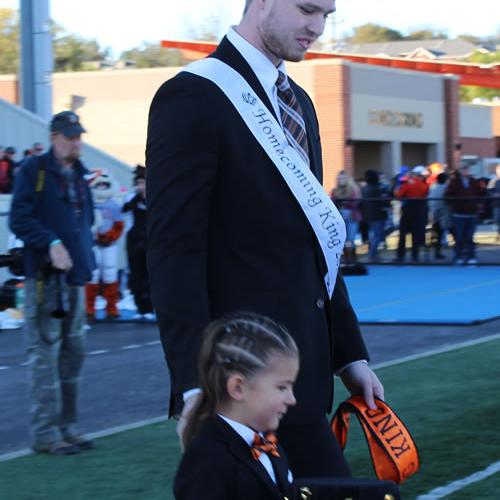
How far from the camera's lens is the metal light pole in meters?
21.2

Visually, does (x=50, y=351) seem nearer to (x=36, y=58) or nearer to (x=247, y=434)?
(x=247, y=434)

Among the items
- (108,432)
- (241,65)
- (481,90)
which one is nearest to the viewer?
(241,65)

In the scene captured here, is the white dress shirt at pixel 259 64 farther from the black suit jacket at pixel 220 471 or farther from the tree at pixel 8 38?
the tree at pixel 8 38

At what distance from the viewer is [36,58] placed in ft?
71.6

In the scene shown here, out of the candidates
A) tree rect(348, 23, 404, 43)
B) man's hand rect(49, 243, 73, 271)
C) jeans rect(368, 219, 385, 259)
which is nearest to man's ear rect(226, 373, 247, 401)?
man's hand rect(49, 243, 73, 271)

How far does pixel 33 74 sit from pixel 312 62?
20798 mm

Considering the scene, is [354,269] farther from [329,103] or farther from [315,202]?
[329,103]

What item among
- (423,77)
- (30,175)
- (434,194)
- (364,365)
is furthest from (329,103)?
(364,365)

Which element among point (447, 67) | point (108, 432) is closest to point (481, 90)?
point (447, 67)

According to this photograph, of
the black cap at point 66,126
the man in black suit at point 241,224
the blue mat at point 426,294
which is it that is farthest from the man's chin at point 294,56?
the blue mat at point 426,294

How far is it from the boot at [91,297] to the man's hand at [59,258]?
A: 7628 millimetres

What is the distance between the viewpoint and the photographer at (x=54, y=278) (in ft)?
22.9

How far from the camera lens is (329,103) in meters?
41.8

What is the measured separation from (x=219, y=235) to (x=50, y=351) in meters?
3.99
